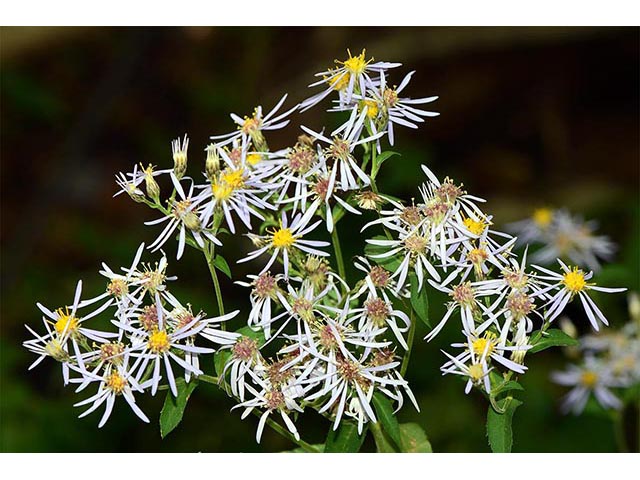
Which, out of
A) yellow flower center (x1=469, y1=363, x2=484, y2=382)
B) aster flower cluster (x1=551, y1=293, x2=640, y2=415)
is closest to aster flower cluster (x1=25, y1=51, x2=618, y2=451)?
yellow flower center (x1=469, y1=363, x2=484, y2=382)

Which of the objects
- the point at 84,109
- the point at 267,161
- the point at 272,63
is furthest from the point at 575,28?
the point at 267,161

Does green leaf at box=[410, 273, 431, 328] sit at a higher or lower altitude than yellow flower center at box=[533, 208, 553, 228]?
lower

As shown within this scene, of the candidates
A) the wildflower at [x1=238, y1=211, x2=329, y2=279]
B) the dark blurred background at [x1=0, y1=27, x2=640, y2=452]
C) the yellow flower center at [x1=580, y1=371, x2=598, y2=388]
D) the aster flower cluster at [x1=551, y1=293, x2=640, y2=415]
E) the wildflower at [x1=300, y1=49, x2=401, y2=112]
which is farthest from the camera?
the dark blurred background at [x1=0, y1=27, x2=640, y2=452]

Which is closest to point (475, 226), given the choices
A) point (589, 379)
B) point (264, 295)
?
point (264, 295)

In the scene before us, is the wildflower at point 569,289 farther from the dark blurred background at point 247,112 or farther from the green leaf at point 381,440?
the dark blurred background at point 247,112

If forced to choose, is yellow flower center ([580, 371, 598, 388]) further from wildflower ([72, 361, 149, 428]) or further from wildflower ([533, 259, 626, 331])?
wildflower ([72, 361, 149, 428])

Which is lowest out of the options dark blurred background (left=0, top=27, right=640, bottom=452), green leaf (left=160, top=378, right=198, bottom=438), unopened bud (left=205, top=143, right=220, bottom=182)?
green leaf (left=160, top=378, right=198, bottom=438)

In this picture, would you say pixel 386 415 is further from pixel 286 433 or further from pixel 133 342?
pixel 133 342
